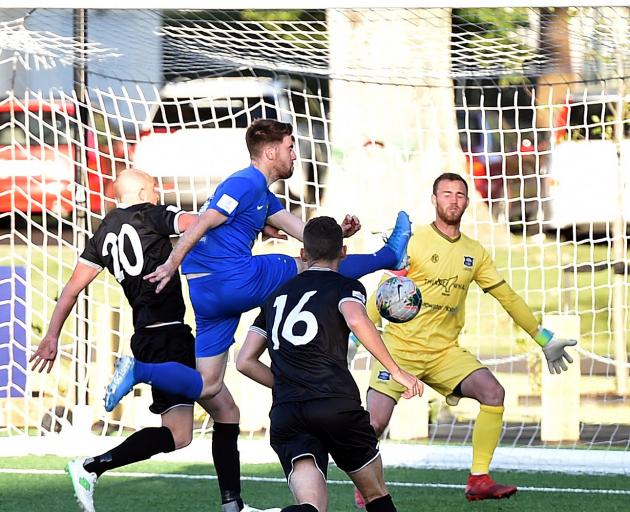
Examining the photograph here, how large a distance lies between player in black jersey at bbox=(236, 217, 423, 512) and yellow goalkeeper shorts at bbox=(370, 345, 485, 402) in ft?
6.39

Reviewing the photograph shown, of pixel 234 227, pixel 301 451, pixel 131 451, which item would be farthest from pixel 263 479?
pixel 301 451

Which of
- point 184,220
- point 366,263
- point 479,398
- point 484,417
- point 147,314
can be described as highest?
point 184,220

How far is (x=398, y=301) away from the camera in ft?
19.3

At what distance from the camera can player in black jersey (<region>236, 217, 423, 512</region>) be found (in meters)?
5.25

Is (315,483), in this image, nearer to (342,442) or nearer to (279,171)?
(342,442)

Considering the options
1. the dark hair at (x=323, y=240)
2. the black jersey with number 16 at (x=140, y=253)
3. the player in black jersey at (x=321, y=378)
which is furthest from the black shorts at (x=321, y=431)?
the black jersey with number 16 at (x=140, y=253)

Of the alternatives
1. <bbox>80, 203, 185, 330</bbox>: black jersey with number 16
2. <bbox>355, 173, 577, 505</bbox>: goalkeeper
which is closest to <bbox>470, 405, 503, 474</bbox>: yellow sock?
<bbox>355, 173, 577, 505</bbox>: goalkeeper

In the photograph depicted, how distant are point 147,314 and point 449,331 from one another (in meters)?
1.80

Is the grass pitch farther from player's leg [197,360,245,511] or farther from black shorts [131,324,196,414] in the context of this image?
black shorts [131,324,196,414]

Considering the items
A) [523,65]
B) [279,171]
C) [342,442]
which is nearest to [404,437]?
[523,65]

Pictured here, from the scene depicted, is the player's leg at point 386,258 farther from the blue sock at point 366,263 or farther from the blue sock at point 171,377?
the blue sock at point 171,377

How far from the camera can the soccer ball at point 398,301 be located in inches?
232

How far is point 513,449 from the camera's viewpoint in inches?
348

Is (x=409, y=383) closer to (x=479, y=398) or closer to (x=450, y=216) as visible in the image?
A: (x=479, y=398)
